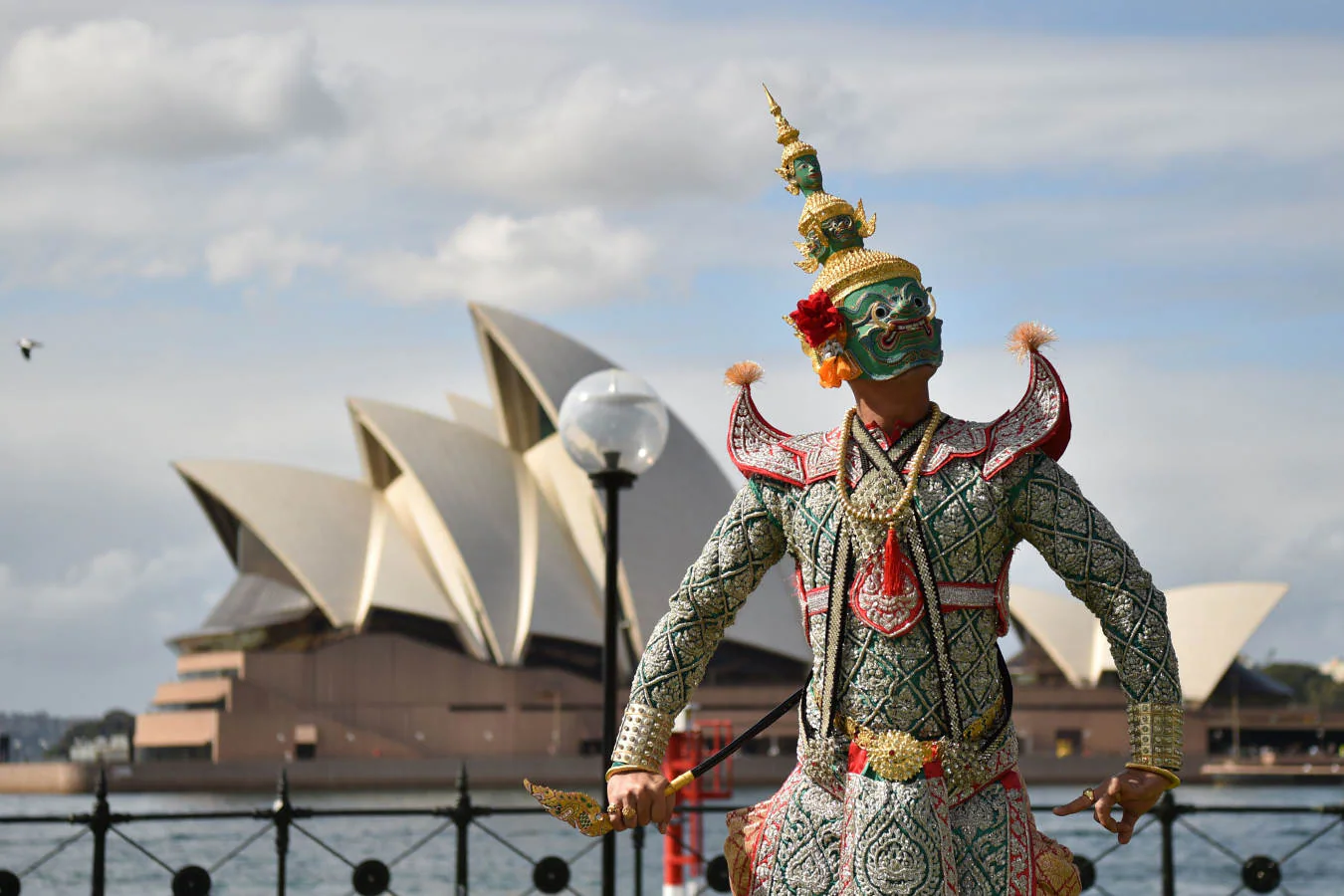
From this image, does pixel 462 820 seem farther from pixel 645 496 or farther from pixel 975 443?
pixel 645 496

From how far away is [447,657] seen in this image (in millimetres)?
39656

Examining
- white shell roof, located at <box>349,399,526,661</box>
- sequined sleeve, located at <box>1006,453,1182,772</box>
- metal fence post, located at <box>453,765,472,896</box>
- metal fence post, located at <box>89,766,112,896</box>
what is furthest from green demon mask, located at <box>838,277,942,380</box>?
white shell roof, located at <box>349,399,526,661</box>

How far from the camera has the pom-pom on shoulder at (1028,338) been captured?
10.1 feet

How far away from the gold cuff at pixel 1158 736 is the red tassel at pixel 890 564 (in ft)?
1.48

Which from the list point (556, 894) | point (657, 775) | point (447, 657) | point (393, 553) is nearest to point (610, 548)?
point (556, 894)

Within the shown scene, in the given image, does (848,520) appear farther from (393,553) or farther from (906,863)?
(393,553)

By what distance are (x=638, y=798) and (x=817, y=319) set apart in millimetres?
844

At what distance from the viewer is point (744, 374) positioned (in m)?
3.26

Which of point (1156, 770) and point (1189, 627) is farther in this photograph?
point (1189, 627)

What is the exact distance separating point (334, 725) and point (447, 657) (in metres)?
2.84

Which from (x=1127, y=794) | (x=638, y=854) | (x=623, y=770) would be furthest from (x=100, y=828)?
(x=1127, y=794)

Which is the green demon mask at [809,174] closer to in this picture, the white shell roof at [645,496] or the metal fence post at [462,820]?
the metal fence post at [462,820]

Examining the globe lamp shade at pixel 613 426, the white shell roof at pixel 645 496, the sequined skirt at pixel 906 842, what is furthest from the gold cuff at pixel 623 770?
the white shell roof at pixel 645 496

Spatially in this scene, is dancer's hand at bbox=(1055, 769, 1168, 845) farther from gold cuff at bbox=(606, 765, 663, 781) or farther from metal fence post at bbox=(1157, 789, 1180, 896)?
metal fence post at bbox=(1157, 789, 1180, 896)
